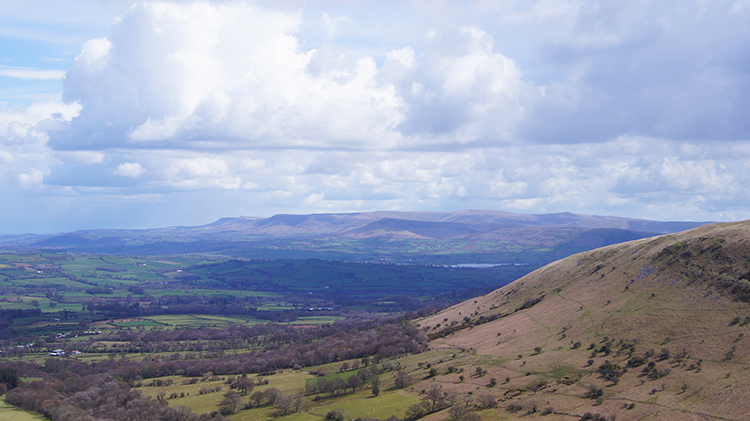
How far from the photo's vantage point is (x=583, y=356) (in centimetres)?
10181

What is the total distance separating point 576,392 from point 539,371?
13277mm

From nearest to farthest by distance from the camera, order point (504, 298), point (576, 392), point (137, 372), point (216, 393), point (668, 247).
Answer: point (576, 392) → point (216, 393) → point (668, 247) → point (137, 372) → point (504, 298)

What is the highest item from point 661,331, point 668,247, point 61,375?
point 668,247

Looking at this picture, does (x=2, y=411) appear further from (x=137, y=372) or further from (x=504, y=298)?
(x=504, y=298)

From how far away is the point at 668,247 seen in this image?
134 m

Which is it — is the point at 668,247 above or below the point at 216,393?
above

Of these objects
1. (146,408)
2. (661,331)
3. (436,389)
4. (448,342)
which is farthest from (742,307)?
(146,408)

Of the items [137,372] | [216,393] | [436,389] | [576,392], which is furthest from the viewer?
[137,372]

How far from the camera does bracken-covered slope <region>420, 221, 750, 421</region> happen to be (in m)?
79.1

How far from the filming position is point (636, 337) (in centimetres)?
10269

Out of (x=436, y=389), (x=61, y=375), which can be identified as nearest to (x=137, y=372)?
(x=61, y=375)

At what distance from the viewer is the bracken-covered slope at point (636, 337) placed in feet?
260

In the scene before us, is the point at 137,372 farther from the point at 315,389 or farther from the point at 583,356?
the point at 583,356

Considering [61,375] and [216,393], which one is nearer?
[216,393]
